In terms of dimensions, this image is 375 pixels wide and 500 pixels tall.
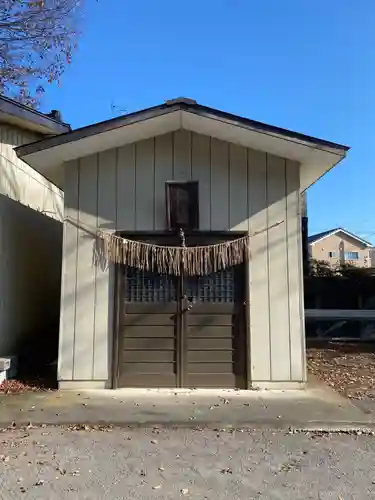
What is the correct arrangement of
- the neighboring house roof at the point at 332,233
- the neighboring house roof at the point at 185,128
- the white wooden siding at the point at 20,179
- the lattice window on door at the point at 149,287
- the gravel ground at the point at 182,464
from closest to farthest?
the gravel ground at the point at 182,464 → the neighboring house roof at the point at 185,128 → the lattice window on door at the point at 149,287 → the white wooden siding at the point at 20,179 → the neighboring house roof at the point at 332,233

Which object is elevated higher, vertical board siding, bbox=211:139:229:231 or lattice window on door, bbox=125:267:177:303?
vertical board siding, bbox=211:139:229:231

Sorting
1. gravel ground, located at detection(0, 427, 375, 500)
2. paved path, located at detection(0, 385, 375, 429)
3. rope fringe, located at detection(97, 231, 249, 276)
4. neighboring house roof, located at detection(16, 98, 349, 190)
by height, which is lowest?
gravel ground, located at detection(0, 427, 375, 500)

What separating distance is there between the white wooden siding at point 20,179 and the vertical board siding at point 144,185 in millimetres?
2592

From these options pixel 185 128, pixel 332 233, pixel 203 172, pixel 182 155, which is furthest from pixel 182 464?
pixel 332 233

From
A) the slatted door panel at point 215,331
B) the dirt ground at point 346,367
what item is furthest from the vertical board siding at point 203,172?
the dirt ground at point 346,367

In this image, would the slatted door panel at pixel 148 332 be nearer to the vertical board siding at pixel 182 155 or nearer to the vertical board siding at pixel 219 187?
the vertical board siding at pixel 219 187

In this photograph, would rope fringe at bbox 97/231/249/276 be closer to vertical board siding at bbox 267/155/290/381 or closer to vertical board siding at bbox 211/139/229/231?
vertical board siding at bbox 211/139/229/231

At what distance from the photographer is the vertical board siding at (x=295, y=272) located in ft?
21.3

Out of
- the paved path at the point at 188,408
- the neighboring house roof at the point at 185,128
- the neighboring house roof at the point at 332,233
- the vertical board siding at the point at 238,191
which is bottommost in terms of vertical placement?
the paved path at the point at 188,408

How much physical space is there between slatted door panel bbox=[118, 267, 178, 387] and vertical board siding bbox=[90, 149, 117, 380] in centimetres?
22

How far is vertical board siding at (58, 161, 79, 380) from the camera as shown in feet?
21.2

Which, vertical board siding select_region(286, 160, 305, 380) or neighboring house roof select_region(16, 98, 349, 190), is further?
vertical board siding select_region(286, 160, 305, 380)

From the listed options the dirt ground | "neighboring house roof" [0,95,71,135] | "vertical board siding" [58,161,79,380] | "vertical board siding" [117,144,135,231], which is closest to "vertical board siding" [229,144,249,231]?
"vertical board siding" [117,144,135,231]

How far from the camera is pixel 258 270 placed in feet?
21.8
